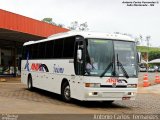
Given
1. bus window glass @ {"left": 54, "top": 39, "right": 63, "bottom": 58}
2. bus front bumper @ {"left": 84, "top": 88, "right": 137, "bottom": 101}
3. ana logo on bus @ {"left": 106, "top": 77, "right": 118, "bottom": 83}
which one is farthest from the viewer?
bus window glass @ {"left": 54, "top": 39, "right": 63, "bottom": 58}

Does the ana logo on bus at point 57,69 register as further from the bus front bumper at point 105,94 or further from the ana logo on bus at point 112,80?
the ana logo on bus at point 112,80

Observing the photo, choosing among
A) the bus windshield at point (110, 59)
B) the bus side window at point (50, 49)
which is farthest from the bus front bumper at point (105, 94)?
the bus side window at point (50, 49)

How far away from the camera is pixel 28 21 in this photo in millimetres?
34562

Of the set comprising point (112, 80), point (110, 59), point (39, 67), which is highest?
point (110, 59)

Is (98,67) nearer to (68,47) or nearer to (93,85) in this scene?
(93,85)

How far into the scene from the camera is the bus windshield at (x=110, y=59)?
16.2 m

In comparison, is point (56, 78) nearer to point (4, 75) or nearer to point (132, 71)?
point (132, 71)

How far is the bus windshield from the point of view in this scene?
1616cm

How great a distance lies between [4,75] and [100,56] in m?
26.2

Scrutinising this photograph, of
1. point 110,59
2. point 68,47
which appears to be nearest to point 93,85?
point 110,59

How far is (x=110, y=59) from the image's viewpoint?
16406 mm

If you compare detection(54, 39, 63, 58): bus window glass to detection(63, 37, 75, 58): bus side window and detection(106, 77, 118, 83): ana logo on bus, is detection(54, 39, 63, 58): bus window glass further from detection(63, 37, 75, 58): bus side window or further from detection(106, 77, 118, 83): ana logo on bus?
detection(106, 77, 118, 83): ana logo on bus

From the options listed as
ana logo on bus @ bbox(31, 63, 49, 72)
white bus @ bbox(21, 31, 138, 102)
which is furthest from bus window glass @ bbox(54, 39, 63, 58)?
ana logo on bus @ bbox(31, 63, 49, 72)

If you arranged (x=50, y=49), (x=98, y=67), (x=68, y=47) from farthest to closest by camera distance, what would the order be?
1. (x=50, y=49)
2. (x=68, y=47)
3. (x=98, y=67)
